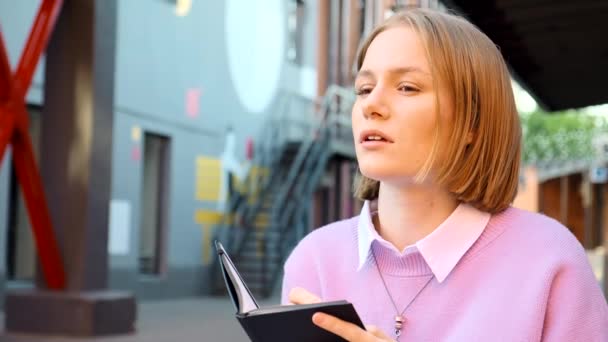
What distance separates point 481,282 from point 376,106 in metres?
0.38

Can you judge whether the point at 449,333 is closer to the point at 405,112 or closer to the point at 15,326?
the point at 405,112

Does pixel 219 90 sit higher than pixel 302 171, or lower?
higher

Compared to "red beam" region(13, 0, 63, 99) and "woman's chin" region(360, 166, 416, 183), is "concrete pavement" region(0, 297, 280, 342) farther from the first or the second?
"woman's chin" region(360, 166, 416, 183)

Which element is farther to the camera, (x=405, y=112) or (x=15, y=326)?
(x=15, y=326)

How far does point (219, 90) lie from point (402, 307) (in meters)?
14.8

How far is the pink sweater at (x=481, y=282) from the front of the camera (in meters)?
1.62

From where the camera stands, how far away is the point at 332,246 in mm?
1869

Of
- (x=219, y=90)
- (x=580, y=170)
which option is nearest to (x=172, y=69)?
(x=219, y=90)

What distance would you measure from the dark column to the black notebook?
7.44 m

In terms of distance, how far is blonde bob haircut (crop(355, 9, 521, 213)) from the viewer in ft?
A: 5.41

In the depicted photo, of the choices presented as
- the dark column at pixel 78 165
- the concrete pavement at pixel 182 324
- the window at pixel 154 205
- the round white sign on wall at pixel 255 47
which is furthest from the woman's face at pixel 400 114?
the round white sign on wall at pixel 255 47

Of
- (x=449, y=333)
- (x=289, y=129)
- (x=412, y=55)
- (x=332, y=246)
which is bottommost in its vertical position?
(x=449, y=333)

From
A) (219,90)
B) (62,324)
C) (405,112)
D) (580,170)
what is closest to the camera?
(405,112)

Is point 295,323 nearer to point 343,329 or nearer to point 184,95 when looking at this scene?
point 343,329
